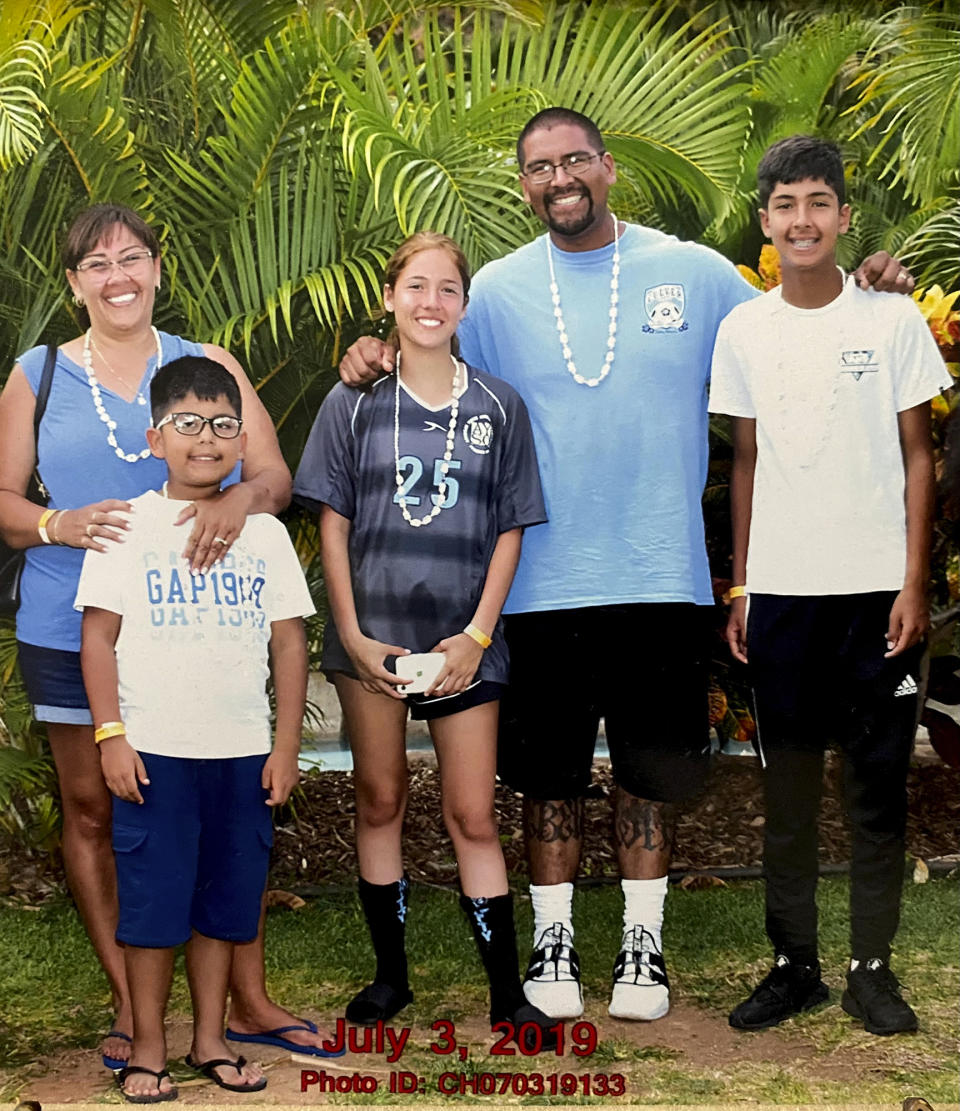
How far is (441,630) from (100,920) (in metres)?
1.05

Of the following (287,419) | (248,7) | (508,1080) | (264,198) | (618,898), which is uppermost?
(248,7)

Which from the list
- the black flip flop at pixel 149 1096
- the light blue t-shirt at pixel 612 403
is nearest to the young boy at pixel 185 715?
the black flip flop at pixel 149 1096

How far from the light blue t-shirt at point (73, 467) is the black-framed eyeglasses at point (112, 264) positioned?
0.22 meters

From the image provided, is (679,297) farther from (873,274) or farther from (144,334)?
(144,334)

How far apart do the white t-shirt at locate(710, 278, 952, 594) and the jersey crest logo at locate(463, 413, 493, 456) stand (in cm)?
56

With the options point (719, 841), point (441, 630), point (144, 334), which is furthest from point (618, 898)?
point (144, 334)

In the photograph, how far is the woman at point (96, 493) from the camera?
10.4 feet

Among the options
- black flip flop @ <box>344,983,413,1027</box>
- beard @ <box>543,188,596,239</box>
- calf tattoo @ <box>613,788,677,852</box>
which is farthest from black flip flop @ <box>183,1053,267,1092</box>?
beard @ <box>543,188,596,239</box>

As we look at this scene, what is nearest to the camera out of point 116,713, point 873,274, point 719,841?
point 116,713

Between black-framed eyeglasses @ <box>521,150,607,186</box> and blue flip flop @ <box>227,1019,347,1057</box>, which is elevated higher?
black-framed eyeglasses @ <box>521,150,607,186</box>

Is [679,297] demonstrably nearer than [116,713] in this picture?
No

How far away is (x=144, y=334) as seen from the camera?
325 cm

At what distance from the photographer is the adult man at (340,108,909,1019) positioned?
3.28 meters

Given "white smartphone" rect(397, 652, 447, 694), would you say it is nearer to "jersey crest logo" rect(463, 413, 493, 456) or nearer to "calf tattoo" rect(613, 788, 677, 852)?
"jersey crest logo" rect(463, 413, 493, 456)
